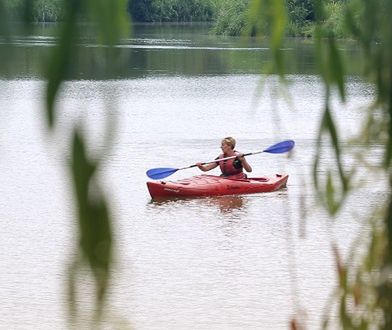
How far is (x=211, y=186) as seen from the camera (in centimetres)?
1586

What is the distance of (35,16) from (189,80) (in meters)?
34.4

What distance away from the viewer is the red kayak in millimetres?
15641

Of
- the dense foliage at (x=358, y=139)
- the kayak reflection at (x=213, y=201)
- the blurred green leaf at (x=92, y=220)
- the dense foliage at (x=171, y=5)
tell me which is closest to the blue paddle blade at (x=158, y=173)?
the kayak reflection at (x=213, y=201)

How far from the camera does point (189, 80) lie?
35438 mm

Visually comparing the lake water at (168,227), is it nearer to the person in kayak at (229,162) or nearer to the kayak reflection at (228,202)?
the kayak reflection at (228,202)

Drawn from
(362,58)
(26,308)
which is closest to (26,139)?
(26,308)

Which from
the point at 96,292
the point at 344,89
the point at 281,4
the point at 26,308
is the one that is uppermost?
the point at 281,4

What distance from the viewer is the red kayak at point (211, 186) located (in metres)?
15.6

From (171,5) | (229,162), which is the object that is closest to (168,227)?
(229,162)

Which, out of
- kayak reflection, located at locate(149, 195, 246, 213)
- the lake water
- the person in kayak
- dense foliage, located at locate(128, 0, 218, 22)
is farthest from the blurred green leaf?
kayak reflection, located at locate(149, 195, 246, 213)

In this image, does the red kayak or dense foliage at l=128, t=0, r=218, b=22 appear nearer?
dense foliage at l=128, t=0, r=218, b=22

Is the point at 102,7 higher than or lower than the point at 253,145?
higher

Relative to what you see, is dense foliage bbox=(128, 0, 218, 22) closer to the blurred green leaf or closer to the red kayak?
the blurred green leaf

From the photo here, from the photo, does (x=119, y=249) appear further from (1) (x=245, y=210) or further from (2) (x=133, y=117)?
(2) (x=133, y=117)
